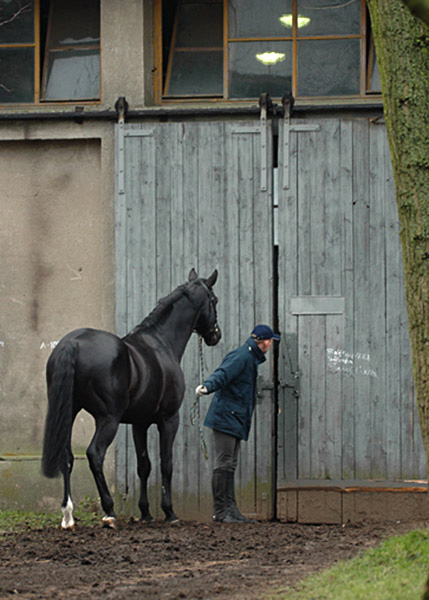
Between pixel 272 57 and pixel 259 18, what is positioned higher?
pixel 259 18

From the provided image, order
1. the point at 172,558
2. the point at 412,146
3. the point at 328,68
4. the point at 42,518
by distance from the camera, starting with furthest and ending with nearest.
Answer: the point at 328,68 < the point at 42,518 < the point at 172,558 < the point at 412,146

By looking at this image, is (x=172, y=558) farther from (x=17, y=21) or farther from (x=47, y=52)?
(x=17, y=21)

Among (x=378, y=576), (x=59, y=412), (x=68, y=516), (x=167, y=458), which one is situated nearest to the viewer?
(x=378, y=576)

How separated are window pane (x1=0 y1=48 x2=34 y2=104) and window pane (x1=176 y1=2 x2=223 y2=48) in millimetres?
1585

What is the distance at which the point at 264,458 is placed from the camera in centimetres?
1040

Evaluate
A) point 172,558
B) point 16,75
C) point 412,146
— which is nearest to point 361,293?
point 172,558

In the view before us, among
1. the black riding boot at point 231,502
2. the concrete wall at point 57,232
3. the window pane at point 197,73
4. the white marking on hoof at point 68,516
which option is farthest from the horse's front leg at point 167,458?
the window pane at point 197,73

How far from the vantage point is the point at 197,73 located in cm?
1091

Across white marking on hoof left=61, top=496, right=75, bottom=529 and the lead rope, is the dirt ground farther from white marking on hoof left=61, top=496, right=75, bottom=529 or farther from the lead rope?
the lead rope

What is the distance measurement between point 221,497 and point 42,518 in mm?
1787

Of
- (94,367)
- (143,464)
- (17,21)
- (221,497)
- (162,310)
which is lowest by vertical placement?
(221,497)

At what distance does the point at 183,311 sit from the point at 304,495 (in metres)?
2.18

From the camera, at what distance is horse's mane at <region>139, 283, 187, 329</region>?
31.4ft

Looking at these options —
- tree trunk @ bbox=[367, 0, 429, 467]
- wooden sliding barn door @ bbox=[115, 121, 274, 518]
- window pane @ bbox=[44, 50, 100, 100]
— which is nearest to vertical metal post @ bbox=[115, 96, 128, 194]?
wooden sliding barn door @ bbox=[115, 121, 274, 518]
